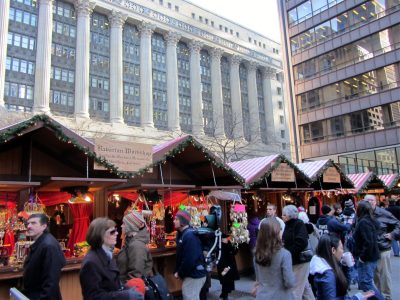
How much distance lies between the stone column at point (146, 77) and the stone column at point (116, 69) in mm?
3352

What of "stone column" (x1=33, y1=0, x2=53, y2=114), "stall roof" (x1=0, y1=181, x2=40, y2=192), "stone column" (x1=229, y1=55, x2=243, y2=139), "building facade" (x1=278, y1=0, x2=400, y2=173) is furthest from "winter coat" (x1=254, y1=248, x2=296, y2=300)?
"stone column" (x1=229, y1=55, x2=243, y2=139)

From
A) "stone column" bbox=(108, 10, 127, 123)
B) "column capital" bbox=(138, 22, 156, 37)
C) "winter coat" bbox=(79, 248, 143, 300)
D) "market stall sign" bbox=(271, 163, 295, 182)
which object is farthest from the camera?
"column capital" bbox=(138, 22, 156, 37)

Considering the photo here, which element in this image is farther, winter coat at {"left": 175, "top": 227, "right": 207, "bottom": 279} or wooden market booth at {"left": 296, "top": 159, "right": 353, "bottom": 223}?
wooden market booth at {"left": 296, "top": 159, "right": 353, "bottom": 223}

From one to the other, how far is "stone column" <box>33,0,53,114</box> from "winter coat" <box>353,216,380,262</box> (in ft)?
137

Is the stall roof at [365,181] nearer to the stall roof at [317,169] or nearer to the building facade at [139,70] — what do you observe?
the stall roof at [317,169]

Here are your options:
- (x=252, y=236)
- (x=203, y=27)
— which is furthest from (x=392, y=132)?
(x=203, y=27)

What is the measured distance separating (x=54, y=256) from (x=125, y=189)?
655cm

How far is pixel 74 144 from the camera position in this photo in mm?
8141

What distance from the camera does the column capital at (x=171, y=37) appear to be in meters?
58.3

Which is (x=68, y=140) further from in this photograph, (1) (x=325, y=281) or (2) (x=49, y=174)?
(1) (x=325, y=281)

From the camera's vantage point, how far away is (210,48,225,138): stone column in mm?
61469

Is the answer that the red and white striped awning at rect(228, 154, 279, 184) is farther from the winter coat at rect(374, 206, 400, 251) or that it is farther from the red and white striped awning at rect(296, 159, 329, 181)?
the winter coat at rect(374, 206, 400, 251)

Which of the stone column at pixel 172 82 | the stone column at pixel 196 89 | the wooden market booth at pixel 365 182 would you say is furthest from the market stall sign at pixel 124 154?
the stone column at pixel 196 89

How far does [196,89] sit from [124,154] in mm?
52316
